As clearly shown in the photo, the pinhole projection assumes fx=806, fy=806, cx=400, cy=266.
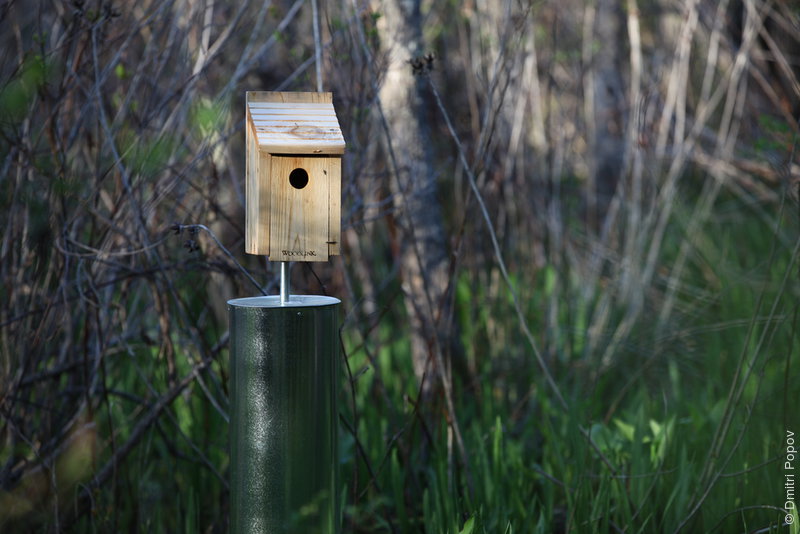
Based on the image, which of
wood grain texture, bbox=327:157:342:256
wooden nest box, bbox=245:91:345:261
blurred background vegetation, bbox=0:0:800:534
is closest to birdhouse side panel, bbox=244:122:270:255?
wooden nest box, bbox=245:91:345:261

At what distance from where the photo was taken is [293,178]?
176cm

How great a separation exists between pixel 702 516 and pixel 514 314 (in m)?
1.78

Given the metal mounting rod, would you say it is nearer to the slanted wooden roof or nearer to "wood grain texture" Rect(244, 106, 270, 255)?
"wood grain texture" Rect(244, 106, 270, 255)

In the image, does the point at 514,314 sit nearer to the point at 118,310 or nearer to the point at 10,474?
the point at 118,310

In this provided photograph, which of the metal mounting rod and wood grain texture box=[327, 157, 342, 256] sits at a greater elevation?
wood grain texture box=[327, 157, 342, 256]

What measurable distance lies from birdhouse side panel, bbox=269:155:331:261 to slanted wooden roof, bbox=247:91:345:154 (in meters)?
0.04

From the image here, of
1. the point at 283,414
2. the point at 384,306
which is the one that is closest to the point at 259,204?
Answer: the point at 283,414

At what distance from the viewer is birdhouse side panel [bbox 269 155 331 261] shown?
68.0 inches

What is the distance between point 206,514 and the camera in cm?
281

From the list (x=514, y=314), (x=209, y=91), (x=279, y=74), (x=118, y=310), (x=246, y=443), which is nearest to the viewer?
(x=246, y=443)

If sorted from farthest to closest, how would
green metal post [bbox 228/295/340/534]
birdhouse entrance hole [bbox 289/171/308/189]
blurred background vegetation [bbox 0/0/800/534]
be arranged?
blurred background vegetation [bbox 0/0/800/534], birdhouse entrance hole [bbox 289/171/308/189], green metal post [bbox 228/295/340/534]

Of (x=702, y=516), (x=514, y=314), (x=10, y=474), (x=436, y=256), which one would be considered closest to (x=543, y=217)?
(x=514, y=314)

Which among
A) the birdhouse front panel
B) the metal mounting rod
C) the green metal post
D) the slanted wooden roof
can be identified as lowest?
the green metal post

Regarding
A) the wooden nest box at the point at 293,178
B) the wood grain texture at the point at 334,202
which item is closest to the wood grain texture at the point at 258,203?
the wooden nest box at the point at 293,178
